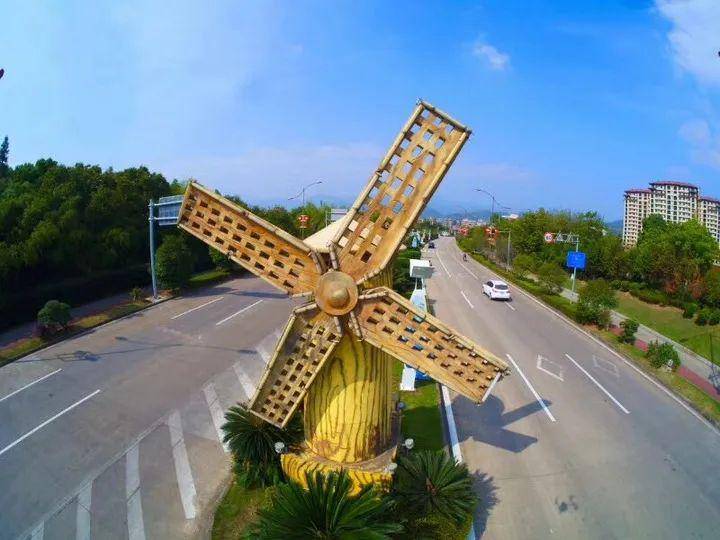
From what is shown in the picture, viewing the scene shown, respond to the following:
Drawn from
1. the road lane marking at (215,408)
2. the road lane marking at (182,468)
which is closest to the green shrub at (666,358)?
the road lane marking at (215,408)

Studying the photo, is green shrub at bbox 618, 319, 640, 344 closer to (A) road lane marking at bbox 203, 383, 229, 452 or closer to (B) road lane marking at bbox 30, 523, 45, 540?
(A) road lane marking at bbox 203, 383, 229, 452

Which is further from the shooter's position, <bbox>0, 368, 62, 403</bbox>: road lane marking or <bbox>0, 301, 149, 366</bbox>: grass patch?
<bbox>0, 301, 149, 366</bbox>: grass patch

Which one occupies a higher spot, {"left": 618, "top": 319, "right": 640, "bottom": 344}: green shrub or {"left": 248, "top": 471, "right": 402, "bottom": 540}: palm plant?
{"left": 248, "top": 471, "right": 402, "bottom": 540}: palm plant

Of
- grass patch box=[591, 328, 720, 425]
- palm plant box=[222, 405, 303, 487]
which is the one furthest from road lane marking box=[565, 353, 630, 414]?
palm plant box=[222, 405, 303, 487]

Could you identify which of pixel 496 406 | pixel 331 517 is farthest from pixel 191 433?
pixel 496 406

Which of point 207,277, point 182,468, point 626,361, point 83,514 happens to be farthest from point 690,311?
point 83,514

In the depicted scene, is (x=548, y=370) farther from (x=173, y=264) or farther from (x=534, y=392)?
(x=173, y=264)
